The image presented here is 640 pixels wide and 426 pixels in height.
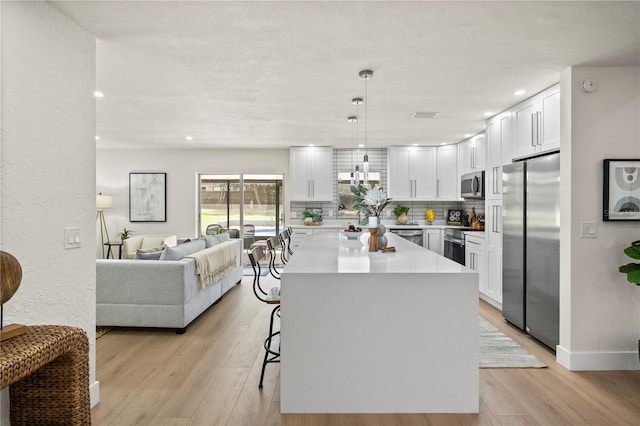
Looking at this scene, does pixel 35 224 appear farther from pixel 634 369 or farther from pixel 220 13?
pixel 634 369

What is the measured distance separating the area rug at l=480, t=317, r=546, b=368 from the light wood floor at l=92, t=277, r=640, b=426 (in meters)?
0.10

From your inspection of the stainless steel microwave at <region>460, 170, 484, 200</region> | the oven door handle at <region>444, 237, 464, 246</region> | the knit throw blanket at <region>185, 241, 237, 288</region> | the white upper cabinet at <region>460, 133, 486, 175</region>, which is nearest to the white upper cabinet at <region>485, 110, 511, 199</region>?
the stainless steel microwave at <region>460, 170, 484, 200</region>

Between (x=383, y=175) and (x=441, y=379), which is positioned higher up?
(x=383, y=175)

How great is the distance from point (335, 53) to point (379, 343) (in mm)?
2043

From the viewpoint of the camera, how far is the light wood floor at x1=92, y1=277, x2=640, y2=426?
2.28 m

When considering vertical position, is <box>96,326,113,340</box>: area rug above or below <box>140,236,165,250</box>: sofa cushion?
below

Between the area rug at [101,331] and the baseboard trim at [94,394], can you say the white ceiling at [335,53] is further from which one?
the area rug at [101,331]

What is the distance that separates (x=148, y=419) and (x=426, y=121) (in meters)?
4.36

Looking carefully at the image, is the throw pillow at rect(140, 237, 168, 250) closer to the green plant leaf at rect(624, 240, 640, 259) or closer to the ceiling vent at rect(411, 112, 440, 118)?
the ceiling vent at rect(411, 112, 440, 118)

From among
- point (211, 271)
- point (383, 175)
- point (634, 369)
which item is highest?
point (383, 175)

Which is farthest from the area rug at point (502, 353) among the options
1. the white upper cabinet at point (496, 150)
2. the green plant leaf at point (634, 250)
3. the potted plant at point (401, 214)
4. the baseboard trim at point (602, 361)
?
the potted plant at point (401, 214)

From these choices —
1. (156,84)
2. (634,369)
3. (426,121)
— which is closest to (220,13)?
(156,84)

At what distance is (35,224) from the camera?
2043 millimetres

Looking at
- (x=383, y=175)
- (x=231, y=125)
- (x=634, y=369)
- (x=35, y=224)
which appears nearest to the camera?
(x=35, y=224)
